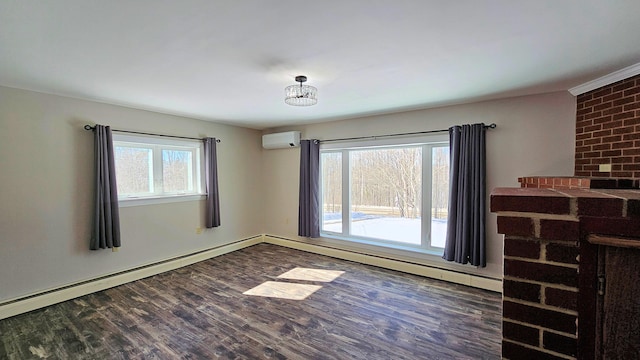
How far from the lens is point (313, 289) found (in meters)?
3.23

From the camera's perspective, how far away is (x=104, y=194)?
10.3 feet

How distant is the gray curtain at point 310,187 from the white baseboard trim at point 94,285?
1.48 metres

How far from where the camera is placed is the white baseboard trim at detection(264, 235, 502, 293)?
127 inches

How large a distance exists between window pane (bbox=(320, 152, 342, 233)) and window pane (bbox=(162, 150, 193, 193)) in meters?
2.15

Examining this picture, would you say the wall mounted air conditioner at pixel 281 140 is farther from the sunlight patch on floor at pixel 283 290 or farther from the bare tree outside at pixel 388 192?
the sunlight patch on floor at pixel 283 290

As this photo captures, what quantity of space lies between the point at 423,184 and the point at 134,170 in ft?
12.8

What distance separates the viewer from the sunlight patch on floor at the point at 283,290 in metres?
3.07

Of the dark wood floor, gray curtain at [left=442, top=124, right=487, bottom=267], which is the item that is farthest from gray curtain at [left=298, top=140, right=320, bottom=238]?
gray curtain at [left=442, top=124, right=487, bottom=267]

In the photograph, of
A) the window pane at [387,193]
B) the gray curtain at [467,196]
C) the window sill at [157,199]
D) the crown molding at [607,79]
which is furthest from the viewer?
the window pane at [387,193]

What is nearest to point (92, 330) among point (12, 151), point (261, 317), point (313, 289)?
point (261, 317)

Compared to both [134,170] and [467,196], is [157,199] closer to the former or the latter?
[134,170]

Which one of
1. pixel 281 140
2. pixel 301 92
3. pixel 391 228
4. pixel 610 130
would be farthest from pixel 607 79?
pixel 281 140

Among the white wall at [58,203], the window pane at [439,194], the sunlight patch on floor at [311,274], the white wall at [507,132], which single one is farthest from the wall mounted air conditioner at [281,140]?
the window pane at [439,194]

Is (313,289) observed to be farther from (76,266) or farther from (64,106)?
(64,106)
